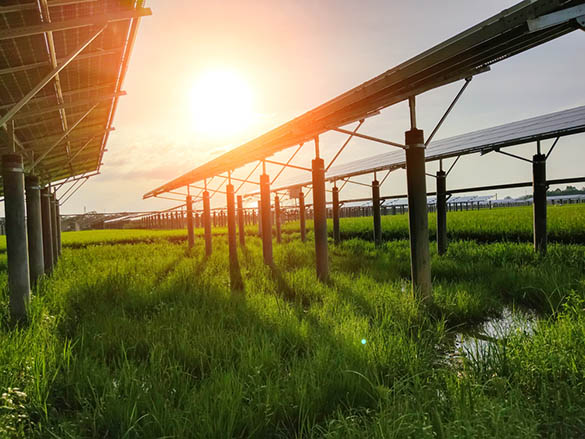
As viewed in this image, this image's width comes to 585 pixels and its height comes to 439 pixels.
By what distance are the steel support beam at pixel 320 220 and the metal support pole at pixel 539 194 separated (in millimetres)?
4397

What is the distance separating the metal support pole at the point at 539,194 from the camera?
749 centimetres

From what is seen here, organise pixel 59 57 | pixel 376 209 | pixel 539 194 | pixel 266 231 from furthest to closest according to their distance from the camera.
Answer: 1. pixel 376 209
2. pixel 266 231
3. pixel 539 194
4. pixel 59 57

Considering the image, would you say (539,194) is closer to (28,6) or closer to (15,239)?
(28,6)

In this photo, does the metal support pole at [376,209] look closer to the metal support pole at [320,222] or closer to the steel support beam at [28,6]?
the metal support pole at [320,222]

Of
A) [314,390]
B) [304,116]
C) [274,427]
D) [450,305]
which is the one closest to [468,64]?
[304,116]

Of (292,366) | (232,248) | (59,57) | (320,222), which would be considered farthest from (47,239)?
(292,366)

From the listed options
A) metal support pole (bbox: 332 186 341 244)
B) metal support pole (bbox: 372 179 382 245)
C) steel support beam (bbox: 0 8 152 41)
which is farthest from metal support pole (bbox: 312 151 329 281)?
metal support pole (bbox: 332 186 341 244)

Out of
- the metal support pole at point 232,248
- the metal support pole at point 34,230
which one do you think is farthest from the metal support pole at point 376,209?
the metal support pole at point 34,230

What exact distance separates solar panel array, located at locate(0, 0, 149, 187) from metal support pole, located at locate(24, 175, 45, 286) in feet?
1.90

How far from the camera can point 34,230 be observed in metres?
6.98

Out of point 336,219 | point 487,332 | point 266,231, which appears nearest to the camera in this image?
point 487,332

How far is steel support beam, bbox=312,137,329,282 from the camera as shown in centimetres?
658

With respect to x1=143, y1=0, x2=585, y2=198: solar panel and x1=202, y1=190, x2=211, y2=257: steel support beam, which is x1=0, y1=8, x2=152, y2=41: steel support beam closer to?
x1=143, y1=0, x2=585, y2=198: solar panel

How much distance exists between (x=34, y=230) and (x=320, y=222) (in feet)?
17.5
